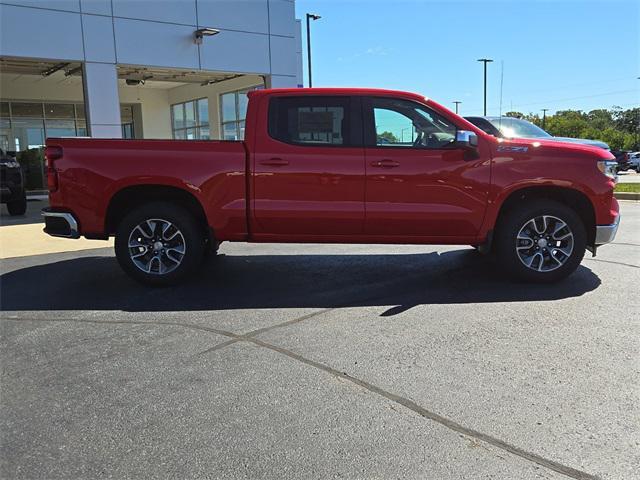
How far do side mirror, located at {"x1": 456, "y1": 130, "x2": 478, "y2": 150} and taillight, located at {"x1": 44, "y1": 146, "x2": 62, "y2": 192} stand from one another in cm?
409

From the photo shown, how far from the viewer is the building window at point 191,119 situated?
78.4ft

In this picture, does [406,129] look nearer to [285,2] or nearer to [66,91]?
[285,2]

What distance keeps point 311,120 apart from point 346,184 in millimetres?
784

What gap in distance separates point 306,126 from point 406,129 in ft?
3.42

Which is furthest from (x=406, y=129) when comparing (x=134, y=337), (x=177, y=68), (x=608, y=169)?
(x=177, y=68)

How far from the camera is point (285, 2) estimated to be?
1727 centimetres

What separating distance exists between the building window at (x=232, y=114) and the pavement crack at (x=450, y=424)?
61.0 feet

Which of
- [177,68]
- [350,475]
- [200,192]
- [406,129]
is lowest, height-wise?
[350,475]

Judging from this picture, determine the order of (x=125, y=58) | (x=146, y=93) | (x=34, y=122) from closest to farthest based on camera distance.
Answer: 1. (x=125, y=58)
2. (x=34, y=122)
3. (x=146, y=93)

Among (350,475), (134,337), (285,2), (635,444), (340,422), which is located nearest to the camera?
(350,475)

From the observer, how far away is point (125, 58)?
14.7 metres

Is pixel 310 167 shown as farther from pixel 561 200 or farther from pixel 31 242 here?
pixel 31 242

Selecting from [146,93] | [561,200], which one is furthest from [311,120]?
[146,93]

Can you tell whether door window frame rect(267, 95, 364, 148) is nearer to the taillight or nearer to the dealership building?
the taillight
